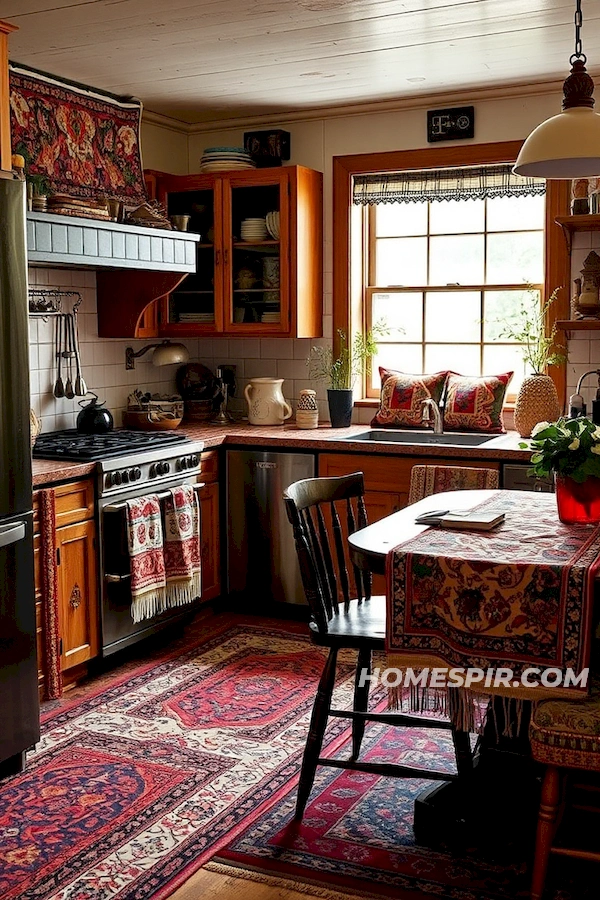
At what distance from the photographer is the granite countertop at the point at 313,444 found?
4152 mm

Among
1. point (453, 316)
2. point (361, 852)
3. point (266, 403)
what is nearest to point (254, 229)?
point (266, 403)

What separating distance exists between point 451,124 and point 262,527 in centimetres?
225

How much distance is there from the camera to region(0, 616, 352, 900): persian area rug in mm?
2809

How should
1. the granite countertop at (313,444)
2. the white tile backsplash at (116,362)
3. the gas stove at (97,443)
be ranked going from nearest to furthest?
1. the granite countertop at (313,444)
2. the gas stove at (97,443)
3. the white tile backsplash at (116,362)

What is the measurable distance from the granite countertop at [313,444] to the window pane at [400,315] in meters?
0.56

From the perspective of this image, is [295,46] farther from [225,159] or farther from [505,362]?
A: [505,362]

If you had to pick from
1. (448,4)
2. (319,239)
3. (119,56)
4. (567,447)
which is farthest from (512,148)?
(567,447)

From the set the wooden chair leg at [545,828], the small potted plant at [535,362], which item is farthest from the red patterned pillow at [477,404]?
the wooden chair leg at [545,828]

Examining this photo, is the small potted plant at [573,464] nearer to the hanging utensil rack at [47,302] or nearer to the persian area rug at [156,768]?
the persian area rug at [156,768]

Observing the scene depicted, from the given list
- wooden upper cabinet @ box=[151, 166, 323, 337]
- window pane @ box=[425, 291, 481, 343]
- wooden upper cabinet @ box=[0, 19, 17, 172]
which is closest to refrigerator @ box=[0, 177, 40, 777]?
wooden upper cabinet @ box=[0, 19, 17, 172]

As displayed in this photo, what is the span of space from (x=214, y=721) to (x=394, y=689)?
3.98 ft

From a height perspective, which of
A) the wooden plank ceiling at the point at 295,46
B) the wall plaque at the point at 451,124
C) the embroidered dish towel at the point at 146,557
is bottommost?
the embroidered dish towel at the point at 146,557

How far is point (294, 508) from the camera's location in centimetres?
310

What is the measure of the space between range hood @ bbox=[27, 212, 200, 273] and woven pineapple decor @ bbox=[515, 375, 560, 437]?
1759 mm
